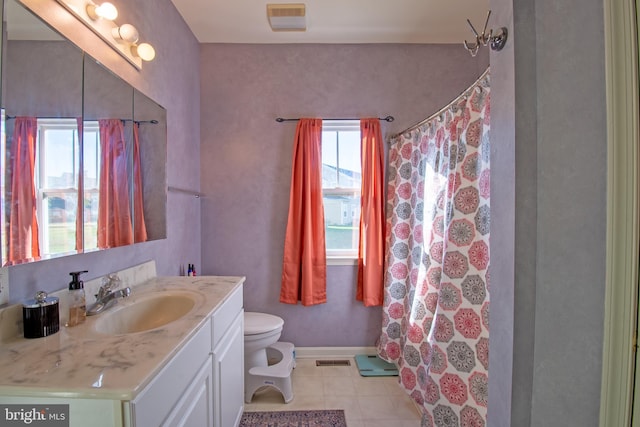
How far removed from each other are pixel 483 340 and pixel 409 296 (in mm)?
769

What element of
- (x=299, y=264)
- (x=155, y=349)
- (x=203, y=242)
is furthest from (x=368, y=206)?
(x=155, y=349)

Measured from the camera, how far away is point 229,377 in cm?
136

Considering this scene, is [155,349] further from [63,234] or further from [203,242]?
[203,242]

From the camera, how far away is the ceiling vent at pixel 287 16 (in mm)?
1862

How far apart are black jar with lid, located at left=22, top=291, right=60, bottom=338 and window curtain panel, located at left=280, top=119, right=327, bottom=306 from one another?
153 cm

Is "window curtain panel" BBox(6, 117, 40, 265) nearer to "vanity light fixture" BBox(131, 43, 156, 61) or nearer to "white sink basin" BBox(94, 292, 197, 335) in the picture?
"white sink basin" BBox(94, 292, 197, 335)

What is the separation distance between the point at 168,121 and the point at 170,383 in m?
1.62

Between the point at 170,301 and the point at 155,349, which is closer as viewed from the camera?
the point at 155,349

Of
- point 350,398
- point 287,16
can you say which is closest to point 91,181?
point 287,16

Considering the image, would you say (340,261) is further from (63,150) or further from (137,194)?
(63,150)

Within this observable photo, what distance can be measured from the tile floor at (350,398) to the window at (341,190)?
3.18 feet

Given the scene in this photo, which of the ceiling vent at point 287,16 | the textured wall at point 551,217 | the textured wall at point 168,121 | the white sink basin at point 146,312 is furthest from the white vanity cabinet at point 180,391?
the ceiling vent at point 287,16

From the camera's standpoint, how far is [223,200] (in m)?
2.35

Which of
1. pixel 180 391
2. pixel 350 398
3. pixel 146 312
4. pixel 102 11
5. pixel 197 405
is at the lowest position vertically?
pixel 350 398
